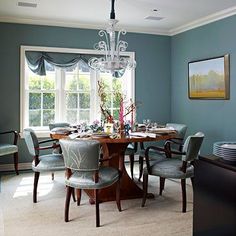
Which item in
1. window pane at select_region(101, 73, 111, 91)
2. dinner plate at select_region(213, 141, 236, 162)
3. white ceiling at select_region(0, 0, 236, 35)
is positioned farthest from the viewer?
window pane at select_region(101, 73, 111, 91)

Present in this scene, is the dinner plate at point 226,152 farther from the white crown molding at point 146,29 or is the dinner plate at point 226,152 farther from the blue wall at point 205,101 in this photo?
the white crown molding at point 146,29

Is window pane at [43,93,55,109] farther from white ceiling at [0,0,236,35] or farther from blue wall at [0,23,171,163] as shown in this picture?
white ceiling at [0,0,236,35]

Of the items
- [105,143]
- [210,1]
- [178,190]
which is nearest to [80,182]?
[105,143]

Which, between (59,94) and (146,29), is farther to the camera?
(146,29)

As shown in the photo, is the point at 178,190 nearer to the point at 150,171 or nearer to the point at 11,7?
the point at 150,171

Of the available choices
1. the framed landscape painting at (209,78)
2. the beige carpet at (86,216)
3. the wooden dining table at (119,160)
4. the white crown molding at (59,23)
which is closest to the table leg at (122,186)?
the wooden dining table at (119,160)

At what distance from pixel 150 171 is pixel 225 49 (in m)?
2.58

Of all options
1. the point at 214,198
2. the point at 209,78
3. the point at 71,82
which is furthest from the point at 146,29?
the point at 214,198

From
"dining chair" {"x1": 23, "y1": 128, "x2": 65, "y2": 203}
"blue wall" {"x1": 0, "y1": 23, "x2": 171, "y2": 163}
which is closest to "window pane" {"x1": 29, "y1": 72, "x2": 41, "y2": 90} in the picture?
"blue wall" {"x1": 0, "y1": 23, "x2": 171, "y2": 163}

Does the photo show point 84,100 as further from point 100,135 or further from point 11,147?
point 100,135

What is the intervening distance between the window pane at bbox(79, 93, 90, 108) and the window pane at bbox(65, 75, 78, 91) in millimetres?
193

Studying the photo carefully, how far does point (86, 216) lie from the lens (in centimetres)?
346

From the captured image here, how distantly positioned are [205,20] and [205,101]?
1388mm

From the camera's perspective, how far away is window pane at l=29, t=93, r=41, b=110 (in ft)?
19.2
